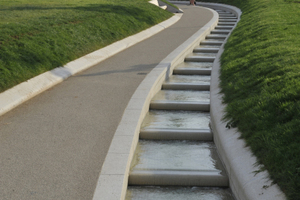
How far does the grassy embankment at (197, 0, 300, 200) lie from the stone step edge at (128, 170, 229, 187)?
0.71 meters

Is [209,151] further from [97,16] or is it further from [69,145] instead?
[97,16]

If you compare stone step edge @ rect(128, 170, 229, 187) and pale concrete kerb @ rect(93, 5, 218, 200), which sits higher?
pale concrete kerb @ rect(93, 5, 218, 200)

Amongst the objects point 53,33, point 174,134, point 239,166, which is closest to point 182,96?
point 174,134

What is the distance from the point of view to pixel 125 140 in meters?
5.05

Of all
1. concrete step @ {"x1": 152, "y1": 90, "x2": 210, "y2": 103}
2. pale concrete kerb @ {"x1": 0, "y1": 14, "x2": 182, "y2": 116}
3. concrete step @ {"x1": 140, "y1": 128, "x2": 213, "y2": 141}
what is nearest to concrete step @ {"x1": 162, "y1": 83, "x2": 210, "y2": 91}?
concrete step @ {"x1": 152, "y1": 90, "x2": 210, "y2": 103}

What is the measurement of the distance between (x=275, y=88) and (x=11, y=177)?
399 centimetres

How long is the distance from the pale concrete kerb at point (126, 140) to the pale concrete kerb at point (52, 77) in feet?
6.55

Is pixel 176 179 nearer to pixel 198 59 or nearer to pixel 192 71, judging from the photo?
pixel 192 71

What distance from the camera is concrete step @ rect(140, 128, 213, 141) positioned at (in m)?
5.97

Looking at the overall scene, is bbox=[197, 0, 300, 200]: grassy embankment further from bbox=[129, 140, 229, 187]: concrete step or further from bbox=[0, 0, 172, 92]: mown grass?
bbox=[0, 0, 172, 92]: mown grass

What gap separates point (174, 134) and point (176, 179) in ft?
4.31

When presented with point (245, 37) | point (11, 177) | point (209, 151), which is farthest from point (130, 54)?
point (11, 177)

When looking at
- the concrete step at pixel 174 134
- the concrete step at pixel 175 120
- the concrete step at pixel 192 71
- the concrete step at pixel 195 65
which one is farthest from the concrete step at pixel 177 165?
the concrete step at pixel 195 65

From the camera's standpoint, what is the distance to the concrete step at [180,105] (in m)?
7.24
